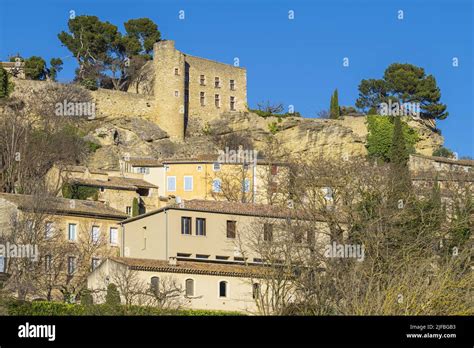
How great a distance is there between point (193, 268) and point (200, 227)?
160 inches

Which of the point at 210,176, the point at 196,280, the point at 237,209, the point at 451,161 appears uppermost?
A: the point at 451,161

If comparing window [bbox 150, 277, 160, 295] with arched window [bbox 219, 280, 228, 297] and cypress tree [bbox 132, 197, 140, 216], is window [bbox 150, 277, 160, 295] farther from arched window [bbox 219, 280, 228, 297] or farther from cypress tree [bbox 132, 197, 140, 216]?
cypress tree [bbox 132, 197, 140, 216]

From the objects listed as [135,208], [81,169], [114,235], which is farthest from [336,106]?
[114,235]

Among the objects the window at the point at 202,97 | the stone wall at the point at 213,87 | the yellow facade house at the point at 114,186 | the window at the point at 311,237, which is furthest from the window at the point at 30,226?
the window at the point at 202,97

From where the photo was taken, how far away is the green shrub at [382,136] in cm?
7644

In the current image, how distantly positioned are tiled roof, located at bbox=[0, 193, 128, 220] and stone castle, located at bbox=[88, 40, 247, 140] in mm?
20617

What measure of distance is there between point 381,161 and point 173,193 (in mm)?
13881

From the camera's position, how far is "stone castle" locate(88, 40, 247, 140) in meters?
77.4

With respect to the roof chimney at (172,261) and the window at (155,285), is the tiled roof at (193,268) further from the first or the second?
the window at (155,285)

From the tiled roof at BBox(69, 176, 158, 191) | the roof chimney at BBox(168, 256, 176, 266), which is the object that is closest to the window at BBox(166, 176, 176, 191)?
the tiled roof at BBox(69, 176, 158, 191)

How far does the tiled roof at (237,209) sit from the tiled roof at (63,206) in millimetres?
2965

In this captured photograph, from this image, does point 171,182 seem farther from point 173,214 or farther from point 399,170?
point 173,214

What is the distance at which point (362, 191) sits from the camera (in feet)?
160

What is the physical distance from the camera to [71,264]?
5097 cm
